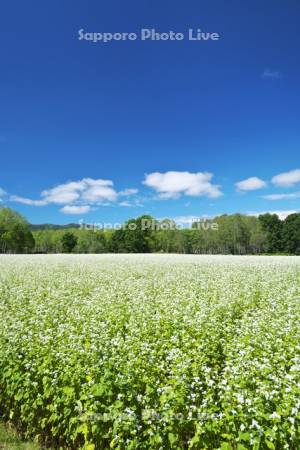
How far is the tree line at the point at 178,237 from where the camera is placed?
97688 mm

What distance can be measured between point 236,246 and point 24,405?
10198 centimetres

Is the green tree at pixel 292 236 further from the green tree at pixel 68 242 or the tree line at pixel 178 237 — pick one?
the green tree at pixel 68 242

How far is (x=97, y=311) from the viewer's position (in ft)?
33.9

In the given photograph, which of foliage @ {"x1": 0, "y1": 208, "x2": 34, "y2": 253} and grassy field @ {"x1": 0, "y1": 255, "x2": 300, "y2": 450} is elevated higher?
foliage @ {"x1": 0, "y1": 208, "x2": 34, "y2": 253}

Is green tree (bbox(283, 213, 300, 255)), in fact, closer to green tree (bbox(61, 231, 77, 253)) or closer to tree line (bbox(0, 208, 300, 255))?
tree line (bbox(0, 208, 300, 255))

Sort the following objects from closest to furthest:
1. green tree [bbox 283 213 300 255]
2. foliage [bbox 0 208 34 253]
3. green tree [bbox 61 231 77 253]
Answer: foliage [bbox 0 208 34 253], green tree [bbox 283 213 300 255], green tree [bbox 61 231 77 253]

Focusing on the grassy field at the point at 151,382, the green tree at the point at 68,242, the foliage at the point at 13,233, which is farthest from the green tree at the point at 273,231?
the grassy field at the point at 151,382

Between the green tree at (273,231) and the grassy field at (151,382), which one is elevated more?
the green tree at (273,231)

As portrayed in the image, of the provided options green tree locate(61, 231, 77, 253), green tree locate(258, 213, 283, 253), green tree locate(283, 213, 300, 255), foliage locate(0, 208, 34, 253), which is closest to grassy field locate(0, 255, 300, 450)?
foliage locate(0, 208, 34, 253)

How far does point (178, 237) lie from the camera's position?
355ft

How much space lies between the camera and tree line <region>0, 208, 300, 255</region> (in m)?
97.7

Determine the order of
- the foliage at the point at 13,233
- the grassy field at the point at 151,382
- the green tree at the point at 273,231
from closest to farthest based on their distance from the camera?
the grassy field at the point at 151,382
the foliage at the point at 13,233
the green tree at the point at 273,231

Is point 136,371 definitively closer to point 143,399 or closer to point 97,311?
point 143,399

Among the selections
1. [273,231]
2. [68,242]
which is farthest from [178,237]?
[68,242]
